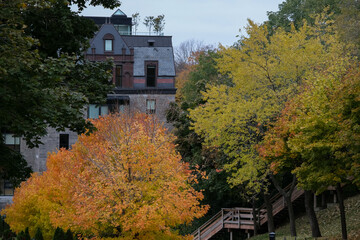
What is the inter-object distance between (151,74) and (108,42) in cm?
591

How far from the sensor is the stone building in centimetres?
5619

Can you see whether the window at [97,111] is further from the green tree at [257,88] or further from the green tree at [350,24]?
the green tree at [350,24]

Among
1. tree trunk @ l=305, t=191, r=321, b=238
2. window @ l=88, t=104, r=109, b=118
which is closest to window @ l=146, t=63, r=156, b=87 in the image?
window @ l=88, t=104, r=109, b=118

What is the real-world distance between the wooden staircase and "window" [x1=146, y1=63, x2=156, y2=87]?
2120 cm

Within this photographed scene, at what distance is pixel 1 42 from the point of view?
44.9ft

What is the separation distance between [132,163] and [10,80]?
873 cm

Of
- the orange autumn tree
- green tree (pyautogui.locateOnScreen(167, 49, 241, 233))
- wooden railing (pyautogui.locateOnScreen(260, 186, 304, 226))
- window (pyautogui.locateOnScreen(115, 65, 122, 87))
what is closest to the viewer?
the orange autumn tree

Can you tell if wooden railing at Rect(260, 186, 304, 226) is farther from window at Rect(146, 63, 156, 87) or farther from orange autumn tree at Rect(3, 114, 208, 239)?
window at Rect(146, 63, 156, 87)

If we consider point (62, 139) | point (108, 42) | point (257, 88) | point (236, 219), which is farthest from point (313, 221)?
point (108, 42)

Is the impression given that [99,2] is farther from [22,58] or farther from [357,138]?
[357,138]

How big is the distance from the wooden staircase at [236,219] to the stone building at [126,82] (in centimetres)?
1793

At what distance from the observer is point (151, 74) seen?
58469 mm

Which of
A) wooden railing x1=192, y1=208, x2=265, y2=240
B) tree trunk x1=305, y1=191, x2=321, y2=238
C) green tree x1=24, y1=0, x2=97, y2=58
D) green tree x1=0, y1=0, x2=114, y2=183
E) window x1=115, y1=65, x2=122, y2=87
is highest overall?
window x1=115, y1=65, x2=122, y2=87

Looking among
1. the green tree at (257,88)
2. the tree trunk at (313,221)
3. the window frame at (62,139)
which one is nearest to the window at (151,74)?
the window frame at (62,139)
